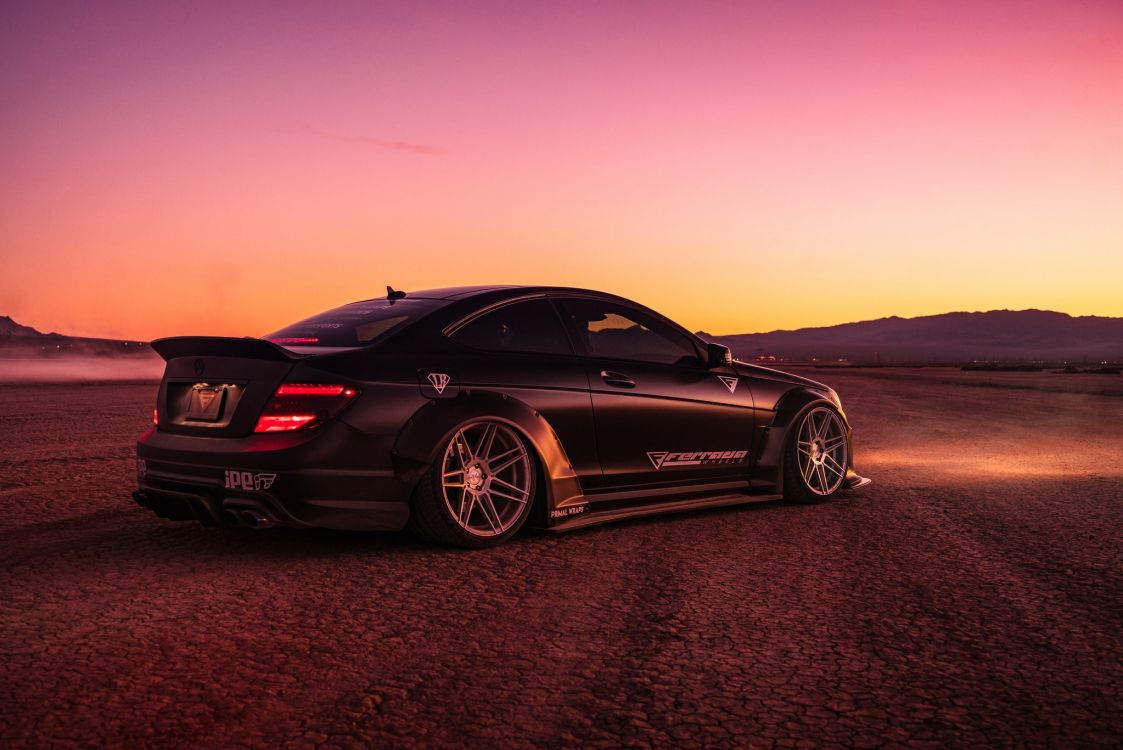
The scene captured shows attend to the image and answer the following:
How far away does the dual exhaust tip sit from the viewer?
5051 millimetres

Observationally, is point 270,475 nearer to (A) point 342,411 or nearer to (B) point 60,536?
(A) point 342,411

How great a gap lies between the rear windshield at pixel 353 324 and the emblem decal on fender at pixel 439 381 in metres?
0.40

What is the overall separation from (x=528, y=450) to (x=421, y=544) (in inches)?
31.7

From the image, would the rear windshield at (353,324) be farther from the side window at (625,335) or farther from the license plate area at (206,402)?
the side window at (625,335)

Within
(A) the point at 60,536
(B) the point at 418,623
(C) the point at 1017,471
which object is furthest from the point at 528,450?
(C) the point at 1017,471

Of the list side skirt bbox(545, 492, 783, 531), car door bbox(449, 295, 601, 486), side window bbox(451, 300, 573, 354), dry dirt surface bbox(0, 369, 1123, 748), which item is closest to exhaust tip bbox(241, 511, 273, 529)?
dry dirt surface bbox(0, 369, 1123, 748)

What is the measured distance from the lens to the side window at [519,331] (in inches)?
231

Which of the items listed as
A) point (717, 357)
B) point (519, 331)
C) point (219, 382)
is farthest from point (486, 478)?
point (717, 357)

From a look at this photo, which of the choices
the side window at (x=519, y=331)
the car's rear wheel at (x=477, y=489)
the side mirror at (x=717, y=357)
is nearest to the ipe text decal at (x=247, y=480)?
the car's rear wheel at (x=477, y=489)

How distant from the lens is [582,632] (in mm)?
4004

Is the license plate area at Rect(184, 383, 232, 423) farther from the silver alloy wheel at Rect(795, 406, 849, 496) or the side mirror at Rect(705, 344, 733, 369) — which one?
the silver alloy wheel at Rect(795, 406, 849, 496)

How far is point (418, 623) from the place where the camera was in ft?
13.6

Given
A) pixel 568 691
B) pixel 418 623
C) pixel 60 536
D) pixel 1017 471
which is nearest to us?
pixel 568 691

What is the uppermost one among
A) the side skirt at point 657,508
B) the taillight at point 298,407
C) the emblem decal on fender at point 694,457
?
the taillight at point 298,407
